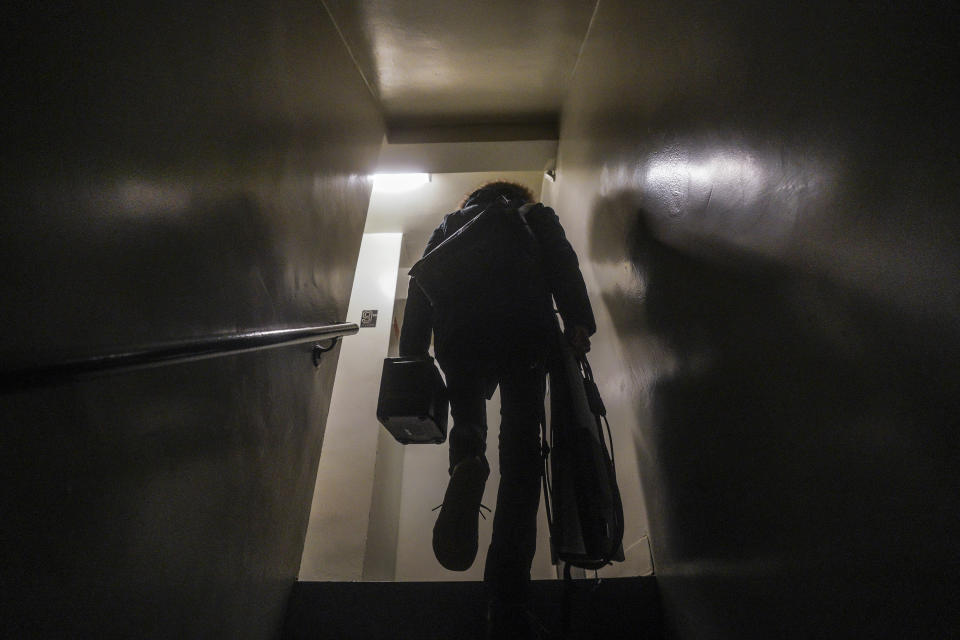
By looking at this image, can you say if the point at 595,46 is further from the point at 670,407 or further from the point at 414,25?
the point at 670,407

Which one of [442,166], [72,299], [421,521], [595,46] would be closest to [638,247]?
[595,46]

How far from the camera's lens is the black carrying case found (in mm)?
1508

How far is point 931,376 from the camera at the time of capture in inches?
22.3

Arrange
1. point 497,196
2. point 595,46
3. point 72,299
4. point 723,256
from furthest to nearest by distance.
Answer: point 595,46
point 497,196
point 723,256
point 72,299

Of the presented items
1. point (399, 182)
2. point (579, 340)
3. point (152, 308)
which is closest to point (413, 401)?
point (579, 340)

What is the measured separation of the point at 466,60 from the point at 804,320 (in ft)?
8.42

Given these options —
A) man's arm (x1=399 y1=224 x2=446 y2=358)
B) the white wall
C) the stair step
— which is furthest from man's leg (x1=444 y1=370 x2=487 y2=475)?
the white wall

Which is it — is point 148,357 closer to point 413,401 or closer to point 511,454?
point 413,401

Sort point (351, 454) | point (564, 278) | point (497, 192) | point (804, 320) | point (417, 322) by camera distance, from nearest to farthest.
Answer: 1. point (804, 320)
2. point (564, 278)
3. point (417, 322)
4. point (497, 192)
5. point (351, 454)

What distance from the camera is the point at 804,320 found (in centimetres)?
79

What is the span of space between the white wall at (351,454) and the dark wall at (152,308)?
3.98ft

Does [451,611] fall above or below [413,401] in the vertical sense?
below

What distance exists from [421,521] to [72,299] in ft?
10.5

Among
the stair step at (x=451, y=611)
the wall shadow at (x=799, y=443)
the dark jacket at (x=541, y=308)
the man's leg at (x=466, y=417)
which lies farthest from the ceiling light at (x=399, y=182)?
the stair step at (x=451, y=611)
